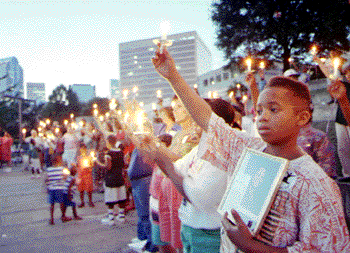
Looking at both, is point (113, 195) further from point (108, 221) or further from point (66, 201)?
point (66, 201)

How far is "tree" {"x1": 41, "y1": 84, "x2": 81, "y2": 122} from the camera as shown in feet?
217

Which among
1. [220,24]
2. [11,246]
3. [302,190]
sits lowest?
[11,246]

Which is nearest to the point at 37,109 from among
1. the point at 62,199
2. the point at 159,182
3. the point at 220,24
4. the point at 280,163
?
the point at 220,24

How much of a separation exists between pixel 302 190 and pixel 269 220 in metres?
0.17

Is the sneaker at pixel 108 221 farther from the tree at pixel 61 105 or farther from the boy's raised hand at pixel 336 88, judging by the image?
the tree at pixel 61 105

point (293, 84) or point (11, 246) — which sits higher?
point (293, 84)

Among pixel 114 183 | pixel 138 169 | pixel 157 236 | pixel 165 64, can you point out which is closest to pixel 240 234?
pixel 165 64

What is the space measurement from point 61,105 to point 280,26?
55369 mm

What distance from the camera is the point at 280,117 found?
1365mm

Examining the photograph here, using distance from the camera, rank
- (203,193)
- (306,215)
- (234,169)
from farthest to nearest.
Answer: (203,193) < (234,169) < (306,215)

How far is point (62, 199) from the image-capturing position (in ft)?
23.6

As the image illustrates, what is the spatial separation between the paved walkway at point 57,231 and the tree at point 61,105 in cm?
5821

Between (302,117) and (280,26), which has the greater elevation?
(280,26)

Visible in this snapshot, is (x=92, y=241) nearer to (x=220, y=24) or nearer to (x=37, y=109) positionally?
(x=220, y=24)
